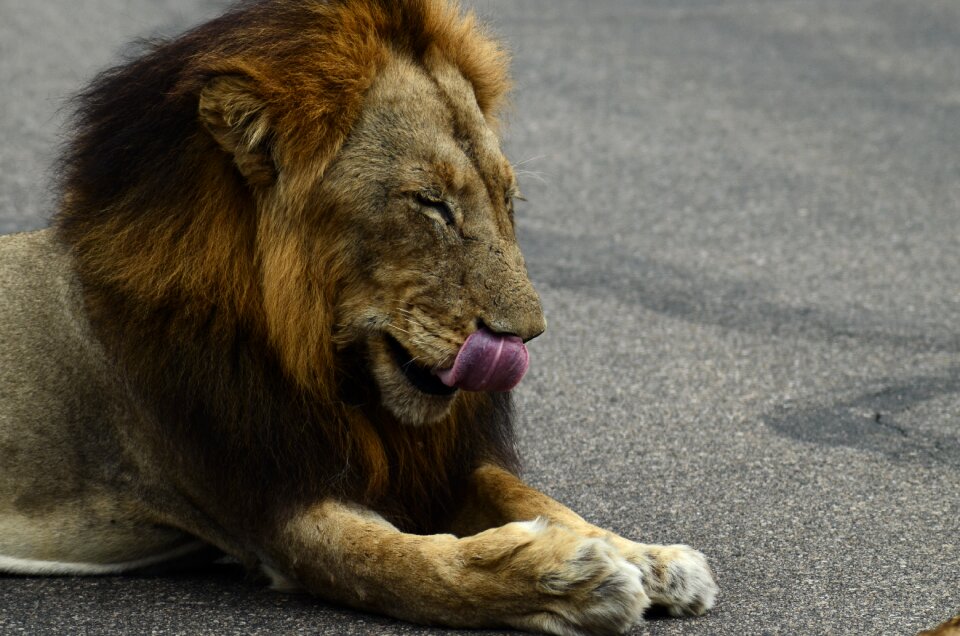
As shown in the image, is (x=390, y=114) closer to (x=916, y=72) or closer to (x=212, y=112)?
(x=212, y=112)

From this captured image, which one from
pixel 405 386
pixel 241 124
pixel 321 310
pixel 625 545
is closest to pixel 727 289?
pixel 625 545

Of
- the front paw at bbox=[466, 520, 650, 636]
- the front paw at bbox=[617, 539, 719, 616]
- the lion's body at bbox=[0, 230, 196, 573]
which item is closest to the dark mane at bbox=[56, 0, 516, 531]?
the lion's body at bbox=[0, 230, 196, 573]

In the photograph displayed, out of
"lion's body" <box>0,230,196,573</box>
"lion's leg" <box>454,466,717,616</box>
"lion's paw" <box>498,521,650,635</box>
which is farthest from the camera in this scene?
"lion's body" <box>0,230,196,573</box>

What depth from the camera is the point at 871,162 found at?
331 inches

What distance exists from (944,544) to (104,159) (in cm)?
233

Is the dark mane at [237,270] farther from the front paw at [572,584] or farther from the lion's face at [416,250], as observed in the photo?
the front paw at [572,584]

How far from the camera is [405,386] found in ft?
10.8

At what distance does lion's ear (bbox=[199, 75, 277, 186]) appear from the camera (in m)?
3.17

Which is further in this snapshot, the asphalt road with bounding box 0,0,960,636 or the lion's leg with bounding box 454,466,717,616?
the asphalt road with bounding box 0,0,960,636

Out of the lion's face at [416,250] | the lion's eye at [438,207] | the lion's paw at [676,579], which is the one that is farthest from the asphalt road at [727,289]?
the lion's eye at [438,207]

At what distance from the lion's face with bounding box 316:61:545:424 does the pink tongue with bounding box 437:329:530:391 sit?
2 cm

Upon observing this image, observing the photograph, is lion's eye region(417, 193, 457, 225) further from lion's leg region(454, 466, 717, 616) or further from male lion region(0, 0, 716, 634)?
lion's leg region(454, 466, 717, 616)

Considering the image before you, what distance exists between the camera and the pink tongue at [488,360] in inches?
124

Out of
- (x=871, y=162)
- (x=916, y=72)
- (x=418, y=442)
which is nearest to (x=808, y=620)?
(x=418, y=442)
